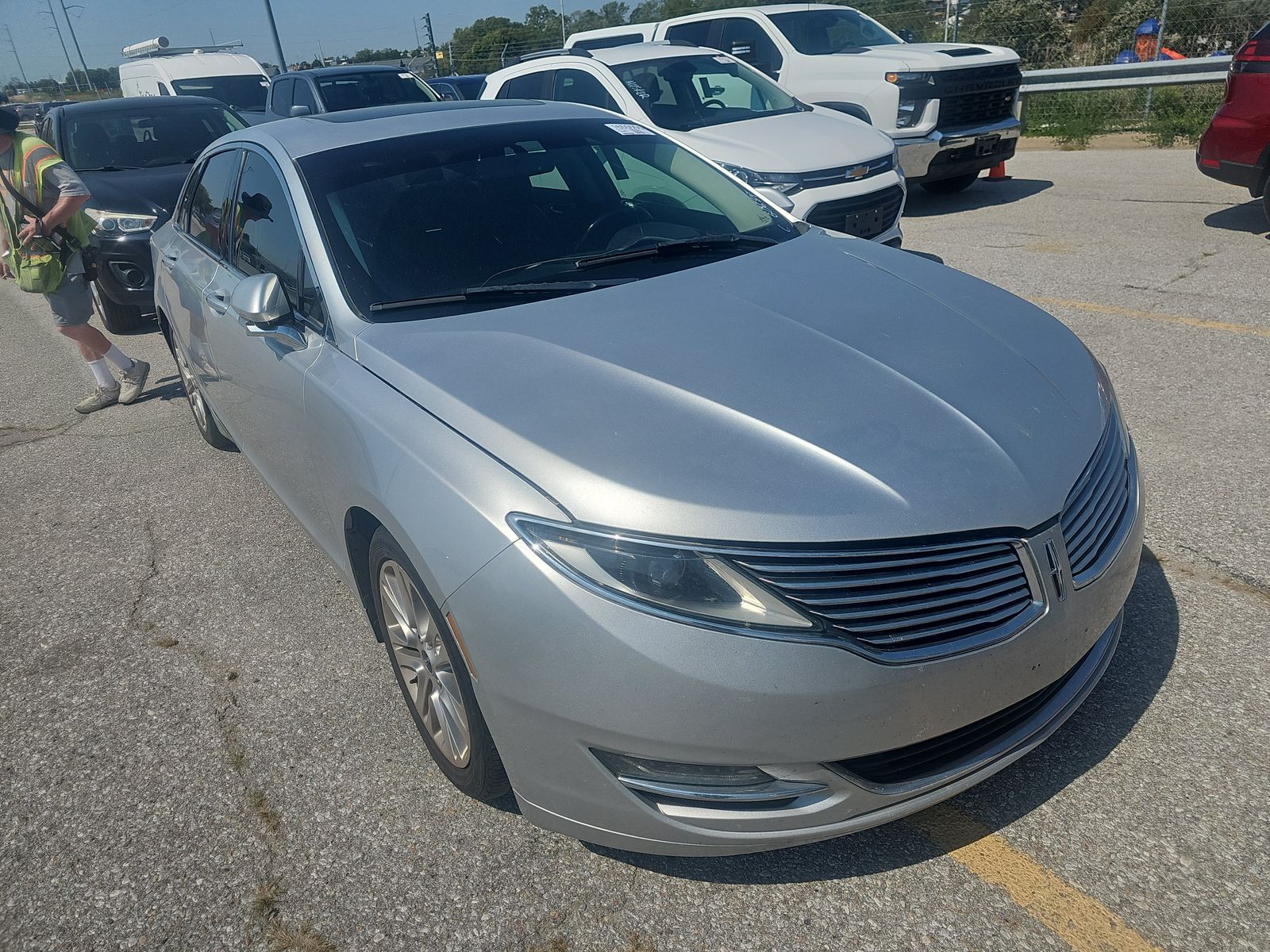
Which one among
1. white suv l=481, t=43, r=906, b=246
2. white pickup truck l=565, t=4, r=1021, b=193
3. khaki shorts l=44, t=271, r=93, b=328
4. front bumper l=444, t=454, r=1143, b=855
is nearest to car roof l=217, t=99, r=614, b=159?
front bumper l=444, t=454, r=1143, b=855

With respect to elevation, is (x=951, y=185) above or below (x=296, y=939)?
below

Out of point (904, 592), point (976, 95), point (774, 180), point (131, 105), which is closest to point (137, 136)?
point (131, 105)

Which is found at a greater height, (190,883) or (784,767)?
(784,767)

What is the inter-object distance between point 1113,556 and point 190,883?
7.98 ft

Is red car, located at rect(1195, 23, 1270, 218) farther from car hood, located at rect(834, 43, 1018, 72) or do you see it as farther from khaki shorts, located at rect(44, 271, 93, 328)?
khaki shorts, located at rect(44, 271, 93, 328)

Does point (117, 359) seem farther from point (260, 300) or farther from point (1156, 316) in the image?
point (1156, 316)

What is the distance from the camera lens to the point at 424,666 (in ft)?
8.58

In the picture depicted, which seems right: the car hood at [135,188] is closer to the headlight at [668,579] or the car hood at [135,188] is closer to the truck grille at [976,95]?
the truck grille at [976,95]

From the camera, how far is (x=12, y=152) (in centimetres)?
561

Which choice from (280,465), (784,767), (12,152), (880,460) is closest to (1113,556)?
(880,460)

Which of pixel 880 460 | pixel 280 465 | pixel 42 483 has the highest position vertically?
pixel 880 460

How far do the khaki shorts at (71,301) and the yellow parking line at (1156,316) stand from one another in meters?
6.19

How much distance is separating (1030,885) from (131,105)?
33.4ft

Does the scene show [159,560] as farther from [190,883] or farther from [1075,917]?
[1075,917]
